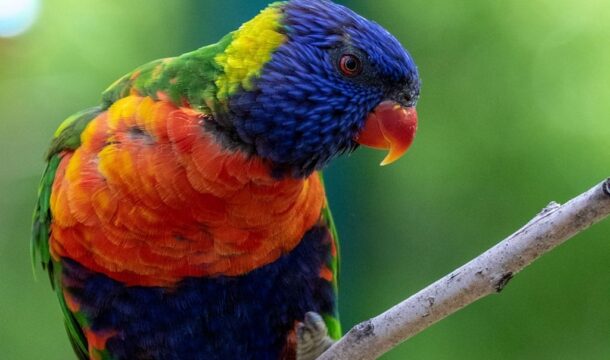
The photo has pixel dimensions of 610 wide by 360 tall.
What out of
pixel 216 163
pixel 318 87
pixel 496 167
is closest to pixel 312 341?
pixel 216 163

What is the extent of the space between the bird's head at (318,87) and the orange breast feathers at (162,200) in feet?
0.29

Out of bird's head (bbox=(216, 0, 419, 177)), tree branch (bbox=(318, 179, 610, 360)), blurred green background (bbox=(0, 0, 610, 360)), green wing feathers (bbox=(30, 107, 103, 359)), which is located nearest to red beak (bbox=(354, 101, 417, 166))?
bird's head (bbox=(216, 0, 419, 177))

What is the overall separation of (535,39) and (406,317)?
234 centimetres

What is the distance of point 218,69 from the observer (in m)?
1.77

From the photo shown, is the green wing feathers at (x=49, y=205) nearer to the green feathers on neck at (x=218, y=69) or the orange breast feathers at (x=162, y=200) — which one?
the orange breast feathers at (x=162, y=200)

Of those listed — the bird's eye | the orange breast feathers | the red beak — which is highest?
the bird's eye

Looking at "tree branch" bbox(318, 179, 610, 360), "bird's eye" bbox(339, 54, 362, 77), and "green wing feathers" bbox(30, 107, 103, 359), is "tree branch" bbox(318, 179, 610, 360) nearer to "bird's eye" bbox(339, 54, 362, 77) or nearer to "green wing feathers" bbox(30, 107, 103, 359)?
"bird's eye" bbox(339, 54, 362, 77)

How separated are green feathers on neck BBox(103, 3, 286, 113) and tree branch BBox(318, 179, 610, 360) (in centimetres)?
66

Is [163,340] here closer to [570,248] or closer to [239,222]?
[239,222]

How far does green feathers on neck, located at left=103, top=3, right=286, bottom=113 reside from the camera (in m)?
1.74

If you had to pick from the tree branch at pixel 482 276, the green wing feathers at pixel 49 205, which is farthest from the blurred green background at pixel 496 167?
the tree branch at pixel 482 276

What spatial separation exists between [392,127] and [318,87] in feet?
0.67

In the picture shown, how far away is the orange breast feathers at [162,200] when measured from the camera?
1741 millimetres

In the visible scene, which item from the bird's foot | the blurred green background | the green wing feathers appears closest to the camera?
the bird's foot
